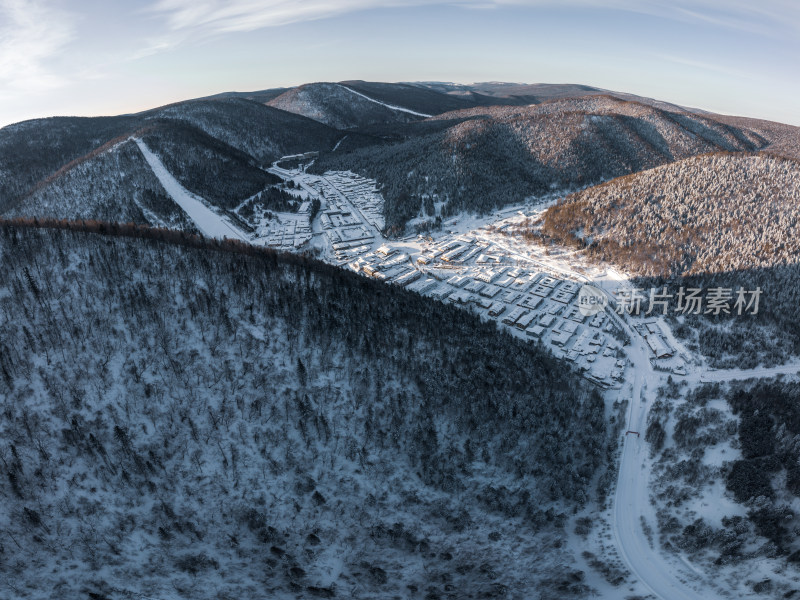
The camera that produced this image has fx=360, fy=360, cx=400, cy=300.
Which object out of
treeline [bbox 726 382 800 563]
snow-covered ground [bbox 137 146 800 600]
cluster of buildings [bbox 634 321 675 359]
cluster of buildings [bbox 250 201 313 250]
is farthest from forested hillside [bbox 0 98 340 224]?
treeline [bbox 726 382 800 563]

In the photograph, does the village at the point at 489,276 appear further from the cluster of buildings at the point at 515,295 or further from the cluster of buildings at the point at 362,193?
the cluster of buildings at the point at 362,193

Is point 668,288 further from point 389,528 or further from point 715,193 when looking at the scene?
point 389,528

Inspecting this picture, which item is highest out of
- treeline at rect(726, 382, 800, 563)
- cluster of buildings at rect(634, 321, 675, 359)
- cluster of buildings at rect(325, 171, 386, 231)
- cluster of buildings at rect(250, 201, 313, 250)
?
cluster of buildings at rect(325, 171, 386, 231)

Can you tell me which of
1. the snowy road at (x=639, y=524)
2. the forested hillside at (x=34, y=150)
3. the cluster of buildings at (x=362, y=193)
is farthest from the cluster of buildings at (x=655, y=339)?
the forested hillside at (x=34, y=150)

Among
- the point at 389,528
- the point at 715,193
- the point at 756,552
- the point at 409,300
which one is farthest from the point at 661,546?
the point at 715,193

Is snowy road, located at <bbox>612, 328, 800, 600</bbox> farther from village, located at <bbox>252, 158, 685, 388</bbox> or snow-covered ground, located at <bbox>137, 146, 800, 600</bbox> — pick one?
village, located at <bbox>252, 158, 685, 388</bbox>
